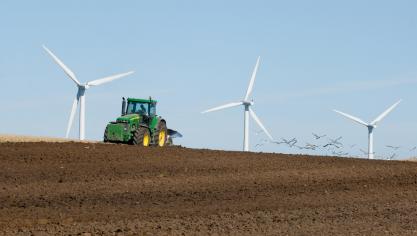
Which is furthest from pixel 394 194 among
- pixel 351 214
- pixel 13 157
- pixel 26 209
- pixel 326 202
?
pixel 13 157

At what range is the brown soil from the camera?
17.2 meters

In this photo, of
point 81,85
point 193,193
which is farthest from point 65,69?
point 193,193

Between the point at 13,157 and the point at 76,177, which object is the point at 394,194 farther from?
the point at 13,157

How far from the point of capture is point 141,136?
35312 millimetres

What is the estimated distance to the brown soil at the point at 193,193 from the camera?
56.5ft

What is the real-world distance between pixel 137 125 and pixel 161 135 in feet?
6.14

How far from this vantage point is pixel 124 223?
56.2 ft

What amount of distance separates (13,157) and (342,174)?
404 inches

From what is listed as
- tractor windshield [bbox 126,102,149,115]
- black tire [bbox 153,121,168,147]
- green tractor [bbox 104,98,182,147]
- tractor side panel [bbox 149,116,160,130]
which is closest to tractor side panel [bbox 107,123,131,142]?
green tractor [bbox 104,98,182,147]

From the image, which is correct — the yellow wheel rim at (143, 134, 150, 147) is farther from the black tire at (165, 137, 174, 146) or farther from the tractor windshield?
the black tire at (165, 137, 174, 146)

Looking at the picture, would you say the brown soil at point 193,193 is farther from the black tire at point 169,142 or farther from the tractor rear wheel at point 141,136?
the black tire at point 169,142

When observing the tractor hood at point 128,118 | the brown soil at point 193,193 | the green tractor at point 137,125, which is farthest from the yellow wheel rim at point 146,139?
the brown soil at point 193,193

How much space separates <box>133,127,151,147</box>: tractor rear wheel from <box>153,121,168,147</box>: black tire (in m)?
0.49

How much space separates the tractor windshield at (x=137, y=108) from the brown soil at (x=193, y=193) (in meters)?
3.46
